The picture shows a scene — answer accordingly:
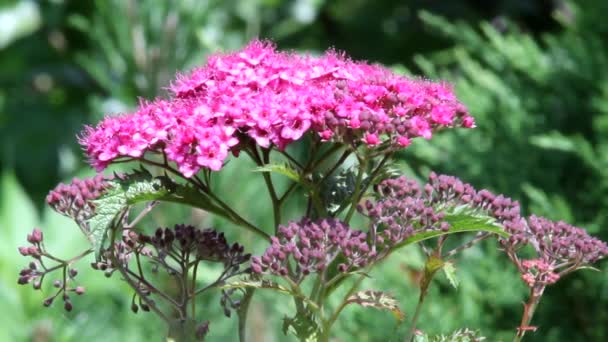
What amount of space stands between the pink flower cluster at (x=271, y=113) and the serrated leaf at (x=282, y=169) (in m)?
0.03

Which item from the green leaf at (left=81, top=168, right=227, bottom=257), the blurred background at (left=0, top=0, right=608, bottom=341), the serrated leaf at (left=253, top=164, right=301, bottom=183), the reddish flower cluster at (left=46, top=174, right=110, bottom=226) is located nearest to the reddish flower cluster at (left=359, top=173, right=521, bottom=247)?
the serrated leaf at (left=253, top=164, right=301, bottom=183)

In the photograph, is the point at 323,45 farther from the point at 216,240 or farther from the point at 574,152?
the point at 216,240

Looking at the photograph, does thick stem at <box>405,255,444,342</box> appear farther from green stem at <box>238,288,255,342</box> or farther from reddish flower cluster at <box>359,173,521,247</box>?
green stem at <box>238,288,255,342</box>

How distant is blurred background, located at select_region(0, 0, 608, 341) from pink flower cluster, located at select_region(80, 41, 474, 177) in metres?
1.01

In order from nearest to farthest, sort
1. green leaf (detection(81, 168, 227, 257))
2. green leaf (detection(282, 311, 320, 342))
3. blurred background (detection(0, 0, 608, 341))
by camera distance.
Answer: green leaf (detection(81, 168, 227, 257)), green leaf (detection(282, 311, 320, 342)), blurred background (detection(0, 0, 608, 341))

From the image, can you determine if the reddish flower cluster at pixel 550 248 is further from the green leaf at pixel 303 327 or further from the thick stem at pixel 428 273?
the green leaf at pixel 303 327

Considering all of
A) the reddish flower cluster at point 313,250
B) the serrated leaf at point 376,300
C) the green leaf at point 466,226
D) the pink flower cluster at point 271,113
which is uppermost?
the pink flower cluster at point 271,113

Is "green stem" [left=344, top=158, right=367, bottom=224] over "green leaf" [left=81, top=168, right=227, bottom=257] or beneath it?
over

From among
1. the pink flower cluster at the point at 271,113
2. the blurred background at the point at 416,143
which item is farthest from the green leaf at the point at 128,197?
the blurred background at the point at 416,143

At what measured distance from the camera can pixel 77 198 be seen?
4.17 feet

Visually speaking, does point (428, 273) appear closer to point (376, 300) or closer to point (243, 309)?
point (376, 300)

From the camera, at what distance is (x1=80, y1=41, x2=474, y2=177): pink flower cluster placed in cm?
115

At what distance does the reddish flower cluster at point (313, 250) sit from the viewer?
1163 mm

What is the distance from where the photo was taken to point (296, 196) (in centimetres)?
396
